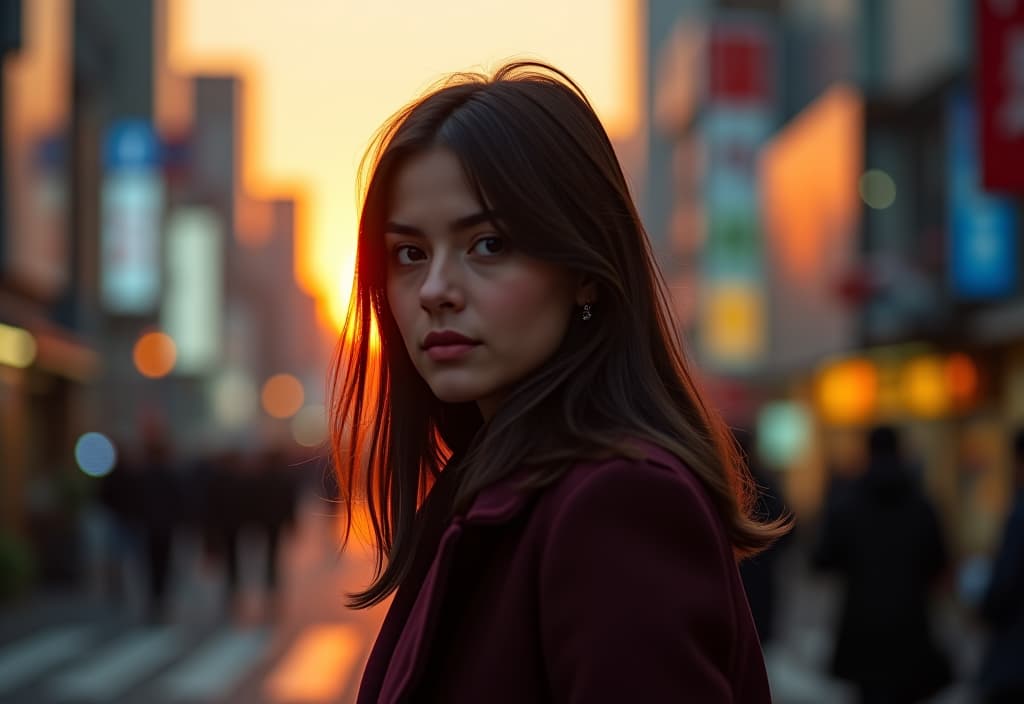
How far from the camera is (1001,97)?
35.5 feet

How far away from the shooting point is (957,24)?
81.8 feet

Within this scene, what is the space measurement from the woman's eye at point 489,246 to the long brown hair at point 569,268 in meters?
0.03

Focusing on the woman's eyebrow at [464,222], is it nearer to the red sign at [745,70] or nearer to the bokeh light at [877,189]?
the bokeh light at [877,189]

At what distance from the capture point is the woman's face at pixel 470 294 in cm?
180

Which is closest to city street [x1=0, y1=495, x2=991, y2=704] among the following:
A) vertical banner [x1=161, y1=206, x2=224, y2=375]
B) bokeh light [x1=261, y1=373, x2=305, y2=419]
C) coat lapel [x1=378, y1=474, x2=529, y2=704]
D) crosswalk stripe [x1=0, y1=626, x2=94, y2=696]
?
crosswalk stripe [x1=0, y1=626, x2=94, y2=696]

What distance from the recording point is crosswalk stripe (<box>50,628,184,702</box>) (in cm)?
1214

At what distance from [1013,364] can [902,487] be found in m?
17.3

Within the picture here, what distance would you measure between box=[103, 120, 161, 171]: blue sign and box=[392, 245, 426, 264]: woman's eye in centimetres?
3197

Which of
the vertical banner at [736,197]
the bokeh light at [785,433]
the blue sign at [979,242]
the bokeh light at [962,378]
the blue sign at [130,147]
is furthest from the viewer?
the vertical banner at [736,197]

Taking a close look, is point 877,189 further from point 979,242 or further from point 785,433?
point 785,433

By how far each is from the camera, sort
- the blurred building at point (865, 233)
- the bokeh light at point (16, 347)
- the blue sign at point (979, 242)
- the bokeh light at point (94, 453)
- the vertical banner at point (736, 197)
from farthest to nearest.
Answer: the vertical banner at point (736, 197) < the bokeh light at point (94, 453) < the blurred building at point (865, 233) < the blue sign at point (979, 242) < the bokeh light at point (16, 347)

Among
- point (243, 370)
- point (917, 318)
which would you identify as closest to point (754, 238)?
point (917, 318)

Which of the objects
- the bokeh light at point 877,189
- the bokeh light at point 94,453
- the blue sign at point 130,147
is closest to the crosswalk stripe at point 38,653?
the bokeh light at point 94,453

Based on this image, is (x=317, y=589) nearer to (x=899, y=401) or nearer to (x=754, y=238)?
(x=899, y=401)
